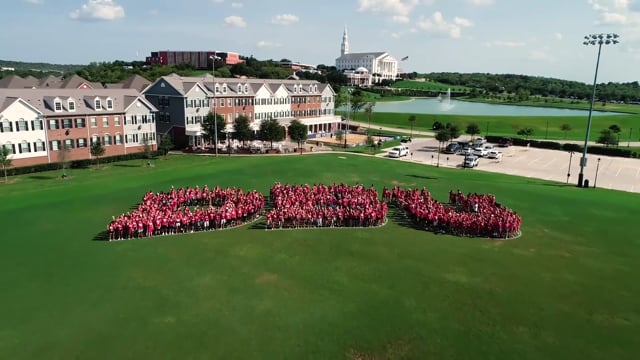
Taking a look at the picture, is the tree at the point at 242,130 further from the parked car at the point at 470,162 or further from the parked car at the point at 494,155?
the parked car at the point at 494,155

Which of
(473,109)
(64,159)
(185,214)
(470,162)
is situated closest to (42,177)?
(64,159)

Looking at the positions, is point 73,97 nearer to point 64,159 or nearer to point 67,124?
point 67,124

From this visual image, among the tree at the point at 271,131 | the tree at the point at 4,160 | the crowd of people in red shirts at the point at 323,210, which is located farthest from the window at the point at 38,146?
the crowd of people in red shirts at the point at 323,210

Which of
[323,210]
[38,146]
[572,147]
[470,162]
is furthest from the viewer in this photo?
[572,147]

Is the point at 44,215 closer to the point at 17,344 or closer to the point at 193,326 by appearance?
the point at 17,344

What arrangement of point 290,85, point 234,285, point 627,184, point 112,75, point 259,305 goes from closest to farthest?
point 259,305 < point 234,285 < point 627,184 < point 290,85 < point 112,75

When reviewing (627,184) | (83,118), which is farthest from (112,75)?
(627,184)

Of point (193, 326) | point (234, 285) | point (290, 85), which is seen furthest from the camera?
point (290, 85)
